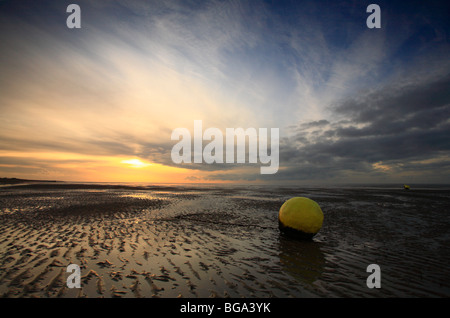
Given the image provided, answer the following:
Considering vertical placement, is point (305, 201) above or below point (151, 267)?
above

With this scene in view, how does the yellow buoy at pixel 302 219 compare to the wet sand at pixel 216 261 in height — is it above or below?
above

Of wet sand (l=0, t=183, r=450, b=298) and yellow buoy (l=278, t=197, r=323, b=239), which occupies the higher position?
yellow buoy (l=278, t=197, r=323, b=239)

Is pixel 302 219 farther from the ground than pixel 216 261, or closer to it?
farther from the ground

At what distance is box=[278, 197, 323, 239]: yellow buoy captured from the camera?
7.17 metres

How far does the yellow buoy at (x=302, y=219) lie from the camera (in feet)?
23.5

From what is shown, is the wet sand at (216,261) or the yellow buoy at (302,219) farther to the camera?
the yellow buoy at (302,219)

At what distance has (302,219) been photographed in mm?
7203

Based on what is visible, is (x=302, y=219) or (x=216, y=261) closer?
(x=216, y=261)

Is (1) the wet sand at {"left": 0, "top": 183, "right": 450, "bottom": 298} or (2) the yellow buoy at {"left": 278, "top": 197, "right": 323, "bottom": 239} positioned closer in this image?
(1) the wet sand at {"left": 0, "top": 183, "right": 450, "bottom": 298}

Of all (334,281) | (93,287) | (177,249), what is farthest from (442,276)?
(93,287)
